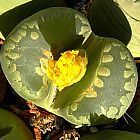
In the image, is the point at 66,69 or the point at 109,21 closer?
the point at 66,69

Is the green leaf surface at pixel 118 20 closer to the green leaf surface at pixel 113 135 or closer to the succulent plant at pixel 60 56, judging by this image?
the succulent plant at pixel 60 56

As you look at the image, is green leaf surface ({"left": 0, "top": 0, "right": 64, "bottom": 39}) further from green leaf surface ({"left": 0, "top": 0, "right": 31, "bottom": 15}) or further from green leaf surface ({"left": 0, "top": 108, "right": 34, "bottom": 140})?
green leaf surface ({"left": 0, "top": 108, "right": 34, "bottom": 140})

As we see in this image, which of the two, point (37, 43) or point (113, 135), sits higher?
point (37, 43)

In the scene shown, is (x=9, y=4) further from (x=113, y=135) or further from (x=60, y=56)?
(x=113, y=135)

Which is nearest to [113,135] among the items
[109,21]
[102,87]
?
[102,87]

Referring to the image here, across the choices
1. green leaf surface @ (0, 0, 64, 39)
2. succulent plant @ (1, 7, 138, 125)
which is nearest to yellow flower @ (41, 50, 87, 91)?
succulent plant @ (1, 7, 138, 125)
